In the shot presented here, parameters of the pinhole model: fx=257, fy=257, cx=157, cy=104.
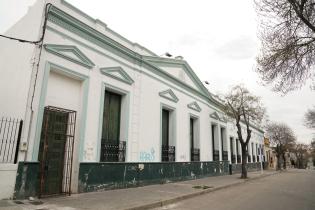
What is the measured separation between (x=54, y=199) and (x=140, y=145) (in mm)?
5012

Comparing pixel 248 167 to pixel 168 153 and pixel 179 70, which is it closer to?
pixel 179 70

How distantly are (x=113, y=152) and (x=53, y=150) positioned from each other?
8.65ft

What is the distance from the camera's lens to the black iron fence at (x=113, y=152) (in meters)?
10.3

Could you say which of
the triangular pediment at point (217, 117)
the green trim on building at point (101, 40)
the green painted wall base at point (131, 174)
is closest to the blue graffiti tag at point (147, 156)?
the green painted wall base at point (131, 174)

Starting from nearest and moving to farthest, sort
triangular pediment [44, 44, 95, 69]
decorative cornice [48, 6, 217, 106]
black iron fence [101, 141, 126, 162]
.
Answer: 1. triangular pediment [44, 44, 95, 69]
2. decorative cornice [48, 6, 217, 106]
3. black iron fence [101, 141, 126, 162]

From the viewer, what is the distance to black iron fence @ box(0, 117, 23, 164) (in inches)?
295

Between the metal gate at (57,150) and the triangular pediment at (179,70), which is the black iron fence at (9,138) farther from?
the triangular pediment at (179,70)

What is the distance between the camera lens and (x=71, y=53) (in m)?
9.41

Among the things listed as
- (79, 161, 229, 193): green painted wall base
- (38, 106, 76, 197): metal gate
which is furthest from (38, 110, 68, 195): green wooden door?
(79, 161, 229, 193): green painted wall base

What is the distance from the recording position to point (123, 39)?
40.0 ft

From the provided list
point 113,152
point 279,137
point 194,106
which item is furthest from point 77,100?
point 279,137

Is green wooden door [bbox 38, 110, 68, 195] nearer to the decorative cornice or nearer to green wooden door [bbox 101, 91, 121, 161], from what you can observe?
green wooden door [bbox 101, 91, 121, 161]

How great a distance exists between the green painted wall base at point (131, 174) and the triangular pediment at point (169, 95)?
3714mm

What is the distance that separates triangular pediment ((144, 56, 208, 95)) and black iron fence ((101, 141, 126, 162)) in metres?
4.98
